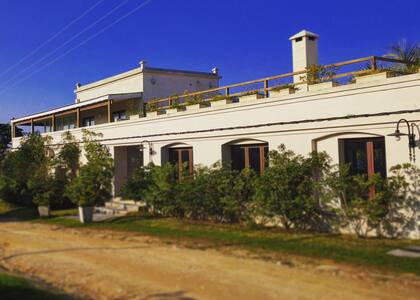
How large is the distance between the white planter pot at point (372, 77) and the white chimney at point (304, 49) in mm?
5562

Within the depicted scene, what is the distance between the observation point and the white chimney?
17312mm

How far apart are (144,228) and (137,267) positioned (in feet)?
17.5

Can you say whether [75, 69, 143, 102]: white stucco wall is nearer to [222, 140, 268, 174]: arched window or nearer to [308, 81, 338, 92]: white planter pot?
[222, 140, 268, 174]: arched window

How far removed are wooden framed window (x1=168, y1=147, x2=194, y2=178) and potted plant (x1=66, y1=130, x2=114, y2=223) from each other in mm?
2566

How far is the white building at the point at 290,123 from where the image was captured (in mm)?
11195

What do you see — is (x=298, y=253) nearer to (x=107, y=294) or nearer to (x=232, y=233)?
(x=232, y=233)

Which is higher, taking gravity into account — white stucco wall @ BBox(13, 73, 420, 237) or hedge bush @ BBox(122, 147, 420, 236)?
white stucco wall @ BBox(13, 73, 420, 237)

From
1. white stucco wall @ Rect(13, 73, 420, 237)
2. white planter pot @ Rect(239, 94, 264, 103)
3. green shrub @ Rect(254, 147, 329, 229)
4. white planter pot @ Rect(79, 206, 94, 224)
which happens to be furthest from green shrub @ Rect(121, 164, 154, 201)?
green shrub @ Rect(254, 147, 329, 229)

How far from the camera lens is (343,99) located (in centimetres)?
1201

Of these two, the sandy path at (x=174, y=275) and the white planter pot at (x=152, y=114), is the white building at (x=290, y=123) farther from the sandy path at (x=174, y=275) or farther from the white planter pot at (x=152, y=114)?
the sandy path at (x=174, y=275)

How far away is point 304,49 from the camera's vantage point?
1734 centimetres

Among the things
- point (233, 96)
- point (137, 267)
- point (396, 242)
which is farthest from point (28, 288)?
point (233, 96)

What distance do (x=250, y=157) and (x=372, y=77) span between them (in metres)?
4.90

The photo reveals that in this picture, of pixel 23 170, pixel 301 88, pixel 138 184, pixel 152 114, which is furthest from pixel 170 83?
pixel 301 88
